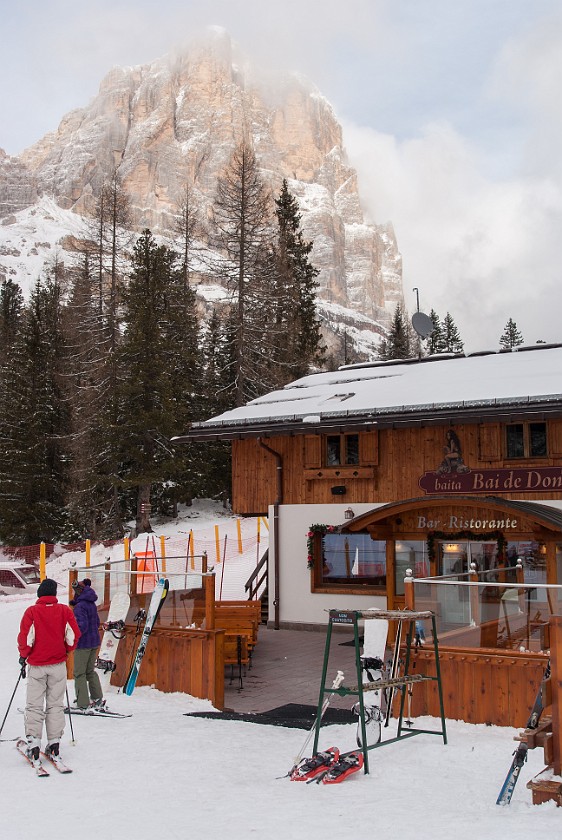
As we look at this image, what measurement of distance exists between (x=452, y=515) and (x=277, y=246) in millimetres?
36909

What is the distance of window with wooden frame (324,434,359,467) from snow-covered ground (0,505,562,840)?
30.0ft

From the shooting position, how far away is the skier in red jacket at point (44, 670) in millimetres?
8312

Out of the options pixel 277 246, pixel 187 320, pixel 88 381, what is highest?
pixel 277 246

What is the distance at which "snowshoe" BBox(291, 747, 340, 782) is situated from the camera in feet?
24.9

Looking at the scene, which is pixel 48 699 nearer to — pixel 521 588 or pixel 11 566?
pixel 521 588

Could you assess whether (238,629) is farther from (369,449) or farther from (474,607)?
(474,607)

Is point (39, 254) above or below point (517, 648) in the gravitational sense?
above

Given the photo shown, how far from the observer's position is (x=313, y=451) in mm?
19031

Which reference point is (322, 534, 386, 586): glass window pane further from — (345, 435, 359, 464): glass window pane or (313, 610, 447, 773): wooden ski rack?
(313, 610, 447, 773): wooden ski rack

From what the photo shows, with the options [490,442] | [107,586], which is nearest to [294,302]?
[490,442]

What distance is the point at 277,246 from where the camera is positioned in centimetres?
5091

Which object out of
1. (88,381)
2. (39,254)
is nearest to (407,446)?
(88,381)

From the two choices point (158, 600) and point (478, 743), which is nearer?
point (478, 743)

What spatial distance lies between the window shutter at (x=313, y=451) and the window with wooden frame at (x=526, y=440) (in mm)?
4338
